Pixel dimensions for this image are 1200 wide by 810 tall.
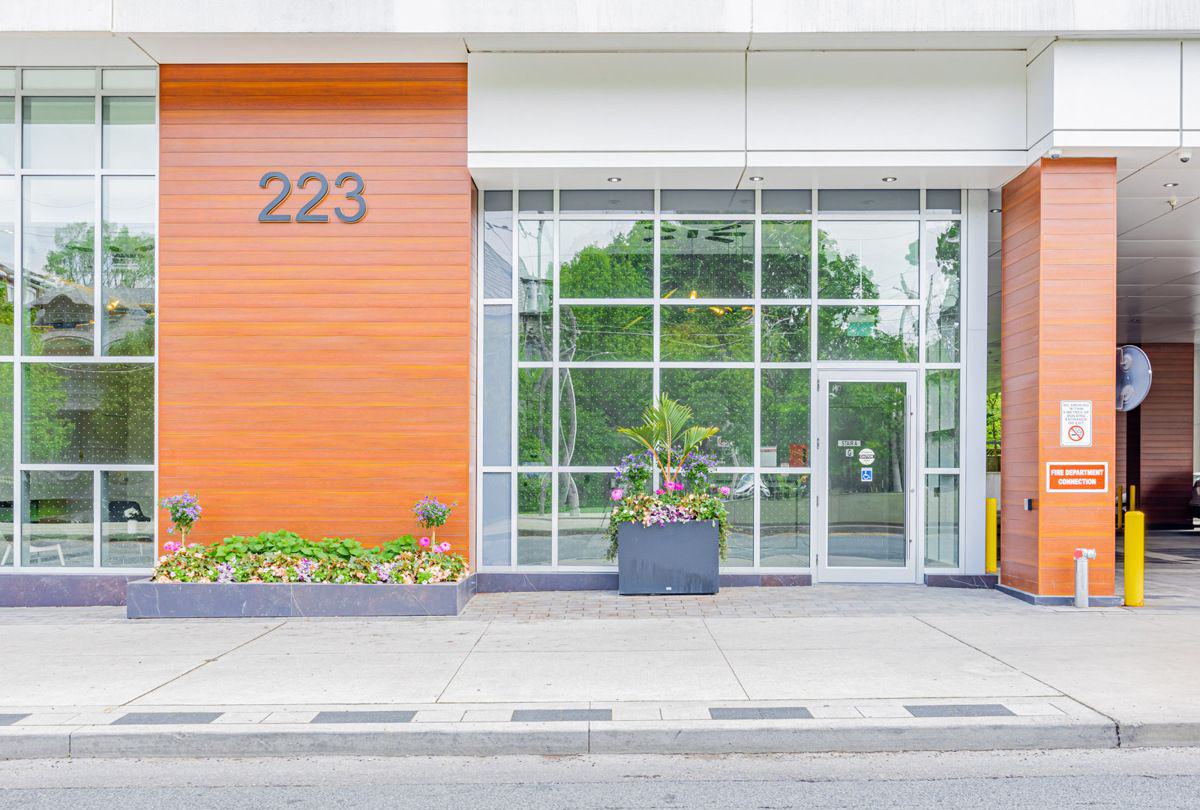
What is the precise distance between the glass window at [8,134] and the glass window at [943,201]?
1094 centimetres

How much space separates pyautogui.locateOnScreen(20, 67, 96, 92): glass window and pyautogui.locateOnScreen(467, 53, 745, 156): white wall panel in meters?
4.52

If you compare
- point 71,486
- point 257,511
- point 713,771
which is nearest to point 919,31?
point 713,771

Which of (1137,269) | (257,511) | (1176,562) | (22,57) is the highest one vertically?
(22,57)

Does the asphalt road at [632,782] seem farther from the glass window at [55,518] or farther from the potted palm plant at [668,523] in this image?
the glass window at [55,518]

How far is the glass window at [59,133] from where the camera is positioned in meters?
11.2

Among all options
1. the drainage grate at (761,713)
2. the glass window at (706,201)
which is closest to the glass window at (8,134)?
the glass window at (706,201)

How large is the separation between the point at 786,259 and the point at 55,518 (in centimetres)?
920

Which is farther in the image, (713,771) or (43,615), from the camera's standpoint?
(43,615)

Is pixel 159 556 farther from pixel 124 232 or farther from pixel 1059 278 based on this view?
pixel 1059 278

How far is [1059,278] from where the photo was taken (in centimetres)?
1044

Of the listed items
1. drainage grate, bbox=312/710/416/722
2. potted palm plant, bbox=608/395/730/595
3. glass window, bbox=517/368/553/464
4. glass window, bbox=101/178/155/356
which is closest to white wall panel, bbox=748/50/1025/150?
potted palm plant, bbox=608/395/730/595

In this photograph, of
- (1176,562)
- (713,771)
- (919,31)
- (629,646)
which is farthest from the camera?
(1176,562)

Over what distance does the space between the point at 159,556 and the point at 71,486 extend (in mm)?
1384

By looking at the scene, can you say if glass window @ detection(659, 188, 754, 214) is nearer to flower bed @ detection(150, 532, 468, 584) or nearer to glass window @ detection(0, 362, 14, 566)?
flower bed @ detection(150, 532, 468, 584)
